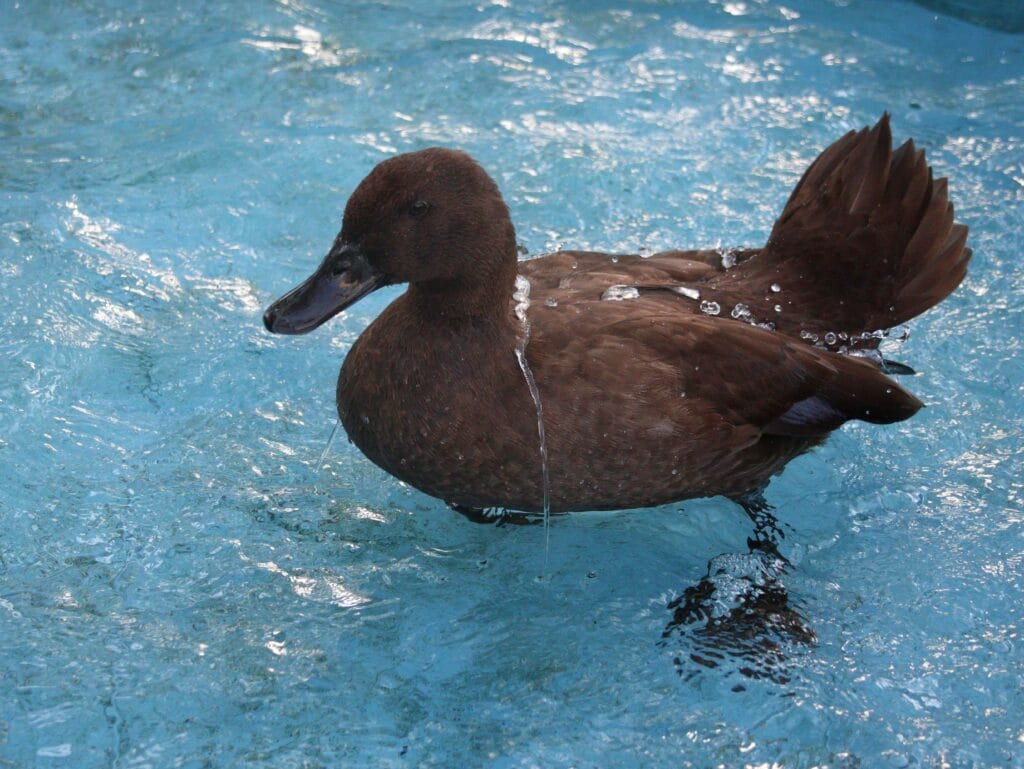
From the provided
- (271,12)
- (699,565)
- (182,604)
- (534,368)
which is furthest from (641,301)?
(271,12)

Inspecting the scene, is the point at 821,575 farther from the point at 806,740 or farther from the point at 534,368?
the point at 534,368

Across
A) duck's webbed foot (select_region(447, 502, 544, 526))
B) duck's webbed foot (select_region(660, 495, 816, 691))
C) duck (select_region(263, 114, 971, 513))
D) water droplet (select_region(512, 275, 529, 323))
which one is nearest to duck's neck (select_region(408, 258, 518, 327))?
duck (select_region(263, 114, 971, 513))

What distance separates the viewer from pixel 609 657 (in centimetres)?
329

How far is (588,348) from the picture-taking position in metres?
3.27

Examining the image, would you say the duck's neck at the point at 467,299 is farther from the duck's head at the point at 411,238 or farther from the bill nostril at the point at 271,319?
the bill nostril at the point at 271,319

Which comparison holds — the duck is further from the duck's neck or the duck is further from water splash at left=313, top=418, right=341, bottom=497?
water splash at left=313, top=418, right=341, bottom=497

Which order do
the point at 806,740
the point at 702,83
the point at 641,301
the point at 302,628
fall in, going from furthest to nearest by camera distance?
the point at 702,83, the point at 641,301, the point at 302,628, the point at 806,740

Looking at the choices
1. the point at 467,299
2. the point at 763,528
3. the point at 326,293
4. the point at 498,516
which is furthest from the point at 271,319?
the point at 763,528

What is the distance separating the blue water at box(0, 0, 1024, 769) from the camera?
3092 millimetres

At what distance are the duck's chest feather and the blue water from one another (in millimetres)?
429

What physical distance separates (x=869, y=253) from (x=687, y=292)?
63cm

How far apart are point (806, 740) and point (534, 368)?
1241mm

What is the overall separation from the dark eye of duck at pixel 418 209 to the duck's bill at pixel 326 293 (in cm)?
18

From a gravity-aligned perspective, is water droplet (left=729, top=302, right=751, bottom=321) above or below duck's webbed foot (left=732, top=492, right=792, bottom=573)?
above
